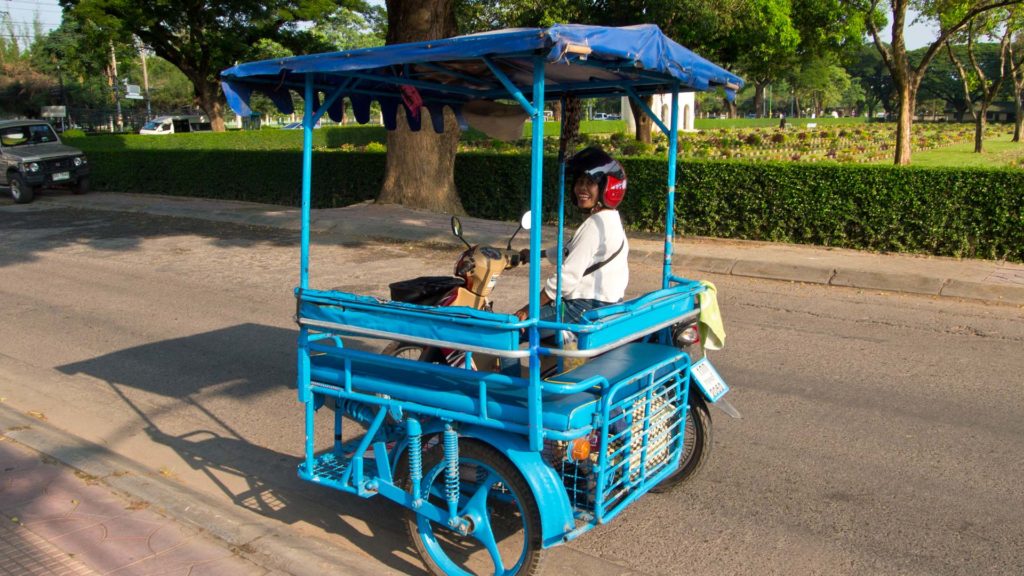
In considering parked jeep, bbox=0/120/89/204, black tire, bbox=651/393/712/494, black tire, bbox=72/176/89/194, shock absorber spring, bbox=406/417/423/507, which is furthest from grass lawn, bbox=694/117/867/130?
shock absorber spring, bbox=406/417/423/507

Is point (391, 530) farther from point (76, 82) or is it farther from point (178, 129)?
point (76, 82)

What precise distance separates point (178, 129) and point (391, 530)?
45393 mm

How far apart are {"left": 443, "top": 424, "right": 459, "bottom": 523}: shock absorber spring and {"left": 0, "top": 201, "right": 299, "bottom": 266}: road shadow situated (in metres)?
10.8

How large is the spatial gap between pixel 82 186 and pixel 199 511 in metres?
20.2

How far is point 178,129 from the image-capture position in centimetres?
4509

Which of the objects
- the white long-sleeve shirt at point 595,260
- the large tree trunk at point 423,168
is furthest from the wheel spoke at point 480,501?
the large tree trunk at point 423,168

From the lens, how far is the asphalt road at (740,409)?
398cm

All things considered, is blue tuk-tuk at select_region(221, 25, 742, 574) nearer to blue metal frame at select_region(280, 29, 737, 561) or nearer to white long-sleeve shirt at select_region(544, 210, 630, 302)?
blue metal frame at select_region(280, 29, 737, 561)

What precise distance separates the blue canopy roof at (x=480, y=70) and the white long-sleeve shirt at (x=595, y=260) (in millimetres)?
777

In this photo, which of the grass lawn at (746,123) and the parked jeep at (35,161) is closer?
the parked jeep at (35,161)

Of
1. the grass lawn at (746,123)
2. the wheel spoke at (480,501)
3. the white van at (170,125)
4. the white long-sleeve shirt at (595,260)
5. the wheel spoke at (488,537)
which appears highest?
the grass lawn at (746,123)

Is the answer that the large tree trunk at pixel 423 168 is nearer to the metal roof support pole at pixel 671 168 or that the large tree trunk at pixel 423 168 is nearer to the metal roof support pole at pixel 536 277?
the metal roof support pole at pixel 671 168

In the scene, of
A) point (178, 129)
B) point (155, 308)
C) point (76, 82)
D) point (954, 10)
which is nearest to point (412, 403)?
point (155, 308)

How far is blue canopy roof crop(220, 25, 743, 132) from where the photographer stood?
334 cm
